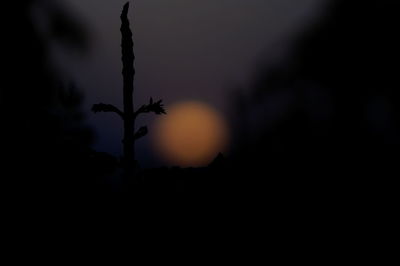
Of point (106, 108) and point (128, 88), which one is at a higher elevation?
point (128, 88)

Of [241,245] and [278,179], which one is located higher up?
[278,179]

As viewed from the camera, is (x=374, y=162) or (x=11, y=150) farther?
(x=374, y=162)

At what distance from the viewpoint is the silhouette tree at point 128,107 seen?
6.29m

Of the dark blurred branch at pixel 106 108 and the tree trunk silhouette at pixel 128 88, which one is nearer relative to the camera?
the tree trunk silhouette at pixel 128 88

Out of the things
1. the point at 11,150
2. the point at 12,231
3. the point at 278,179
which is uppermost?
the point at 11,150

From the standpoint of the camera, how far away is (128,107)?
641 centimetres

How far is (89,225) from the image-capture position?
6.84m

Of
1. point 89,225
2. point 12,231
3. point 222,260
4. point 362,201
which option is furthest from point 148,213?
point 362,201

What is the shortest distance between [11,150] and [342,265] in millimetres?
5123

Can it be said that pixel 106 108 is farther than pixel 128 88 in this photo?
Yes

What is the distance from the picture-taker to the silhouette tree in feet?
20.6

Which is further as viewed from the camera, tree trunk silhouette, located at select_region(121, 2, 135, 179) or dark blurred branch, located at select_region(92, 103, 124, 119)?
dark blurred branch, located at select_region(92, 103, 124, 119)

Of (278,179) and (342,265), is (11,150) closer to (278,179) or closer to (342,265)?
(278,179)

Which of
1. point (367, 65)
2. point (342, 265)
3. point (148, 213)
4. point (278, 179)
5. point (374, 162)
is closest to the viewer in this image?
point (342, 265)
